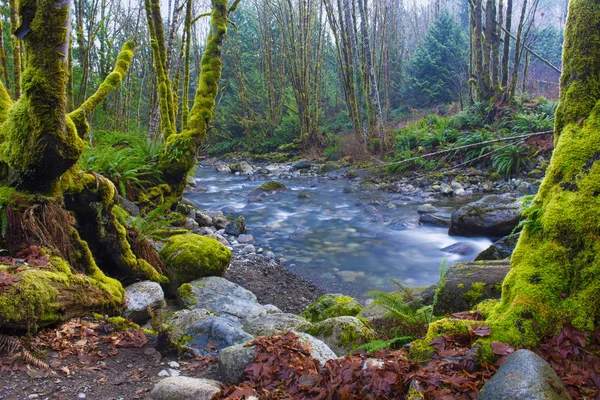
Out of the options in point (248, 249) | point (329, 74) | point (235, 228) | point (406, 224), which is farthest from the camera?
point (329, 74)

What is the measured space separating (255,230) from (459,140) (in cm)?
799

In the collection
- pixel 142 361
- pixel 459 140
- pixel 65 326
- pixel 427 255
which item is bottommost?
pixel 427 255

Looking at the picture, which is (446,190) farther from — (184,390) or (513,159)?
(184,390)

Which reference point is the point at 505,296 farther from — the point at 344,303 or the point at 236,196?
the point at 236,196

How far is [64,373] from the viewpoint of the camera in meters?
2.32

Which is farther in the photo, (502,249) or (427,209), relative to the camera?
(427,209)

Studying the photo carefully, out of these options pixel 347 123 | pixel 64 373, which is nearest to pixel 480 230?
pixel 64 373

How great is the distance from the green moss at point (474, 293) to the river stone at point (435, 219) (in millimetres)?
5793

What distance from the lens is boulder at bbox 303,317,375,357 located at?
295 cm

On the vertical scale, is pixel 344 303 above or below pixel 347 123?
below

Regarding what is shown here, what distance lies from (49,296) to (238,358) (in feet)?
4.30

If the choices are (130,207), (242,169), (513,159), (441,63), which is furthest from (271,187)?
(441,63)

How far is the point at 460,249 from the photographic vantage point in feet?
23.5

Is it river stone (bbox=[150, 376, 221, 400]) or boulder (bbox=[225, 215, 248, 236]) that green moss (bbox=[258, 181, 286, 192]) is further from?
river stone (bbox=[150, 376, 221, 400])
